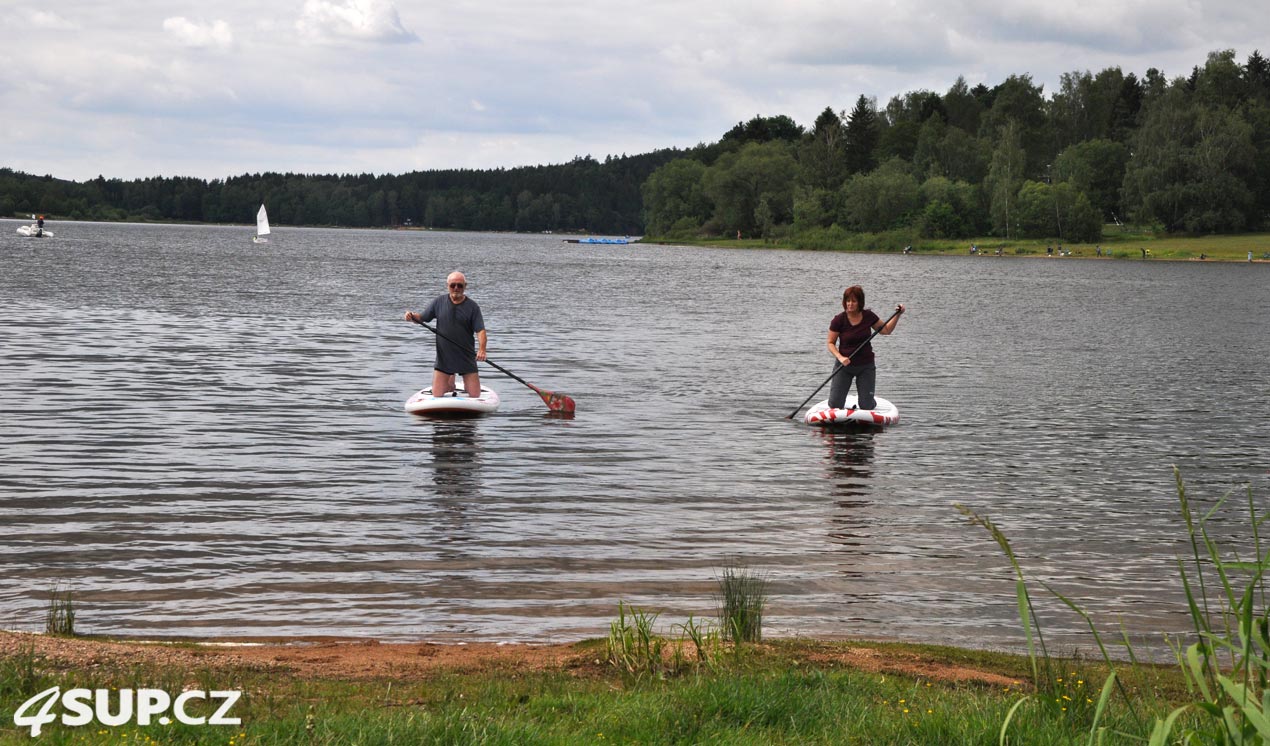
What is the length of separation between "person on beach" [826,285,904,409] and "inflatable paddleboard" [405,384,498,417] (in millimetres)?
4955

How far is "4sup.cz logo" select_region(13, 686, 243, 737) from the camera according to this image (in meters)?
5.16

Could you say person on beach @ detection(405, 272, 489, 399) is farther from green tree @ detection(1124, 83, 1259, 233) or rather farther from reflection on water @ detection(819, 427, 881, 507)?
green tree @ detection(1124, 83, 1259, 233)

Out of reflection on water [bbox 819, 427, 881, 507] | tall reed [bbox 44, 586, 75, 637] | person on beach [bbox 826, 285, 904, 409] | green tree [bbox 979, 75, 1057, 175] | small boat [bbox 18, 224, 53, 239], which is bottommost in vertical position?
reflection on water [bbox 819, 427, 881, 507]

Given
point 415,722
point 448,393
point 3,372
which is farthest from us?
point 3,372

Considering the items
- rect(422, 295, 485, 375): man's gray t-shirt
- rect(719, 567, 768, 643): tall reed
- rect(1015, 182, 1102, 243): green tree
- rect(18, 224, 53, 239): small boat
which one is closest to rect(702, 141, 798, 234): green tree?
rect(1015, 182, 1102, 243): green tree

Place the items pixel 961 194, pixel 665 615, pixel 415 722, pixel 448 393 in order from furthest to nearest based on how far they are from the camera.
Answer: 1. pixel 961 194
2. pixel 448 393
3. pixel 665 615
4. pixel 415 722

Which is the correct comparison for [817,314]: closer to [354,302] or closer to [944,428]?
[354,302]

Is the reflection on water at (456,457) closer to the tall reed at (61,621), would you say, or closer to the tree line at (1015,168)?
the tall reed at (61,621)

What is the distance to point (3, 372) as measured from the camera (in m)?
21.8

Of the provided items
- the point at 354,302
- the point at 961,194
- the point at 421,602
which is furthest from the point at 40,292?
the point at 961,194

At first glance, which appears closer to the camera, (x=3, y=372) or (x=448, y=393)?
(x=448, y=393)

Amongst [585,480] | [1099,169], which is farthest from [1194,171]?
[585,480]

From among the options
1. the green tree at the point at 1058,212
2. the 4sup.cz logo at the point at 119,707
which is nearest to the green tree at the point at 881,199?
the green tree at the point at 1058,212

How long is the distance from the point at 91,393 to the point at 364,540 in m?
10.7
